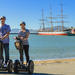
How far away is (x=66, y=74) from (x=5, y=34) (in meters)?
2.11

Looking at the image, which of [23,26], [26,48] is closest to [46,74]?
[26,48]

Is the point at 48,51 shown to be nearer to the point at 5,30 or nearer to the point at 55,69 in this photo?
the point at 55,69

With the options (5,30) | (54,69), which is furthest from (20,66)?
(54,69)

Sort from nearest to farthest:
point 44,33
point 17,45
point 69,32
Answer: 1. point 17,45
2. point 69,32
3. point 44,33

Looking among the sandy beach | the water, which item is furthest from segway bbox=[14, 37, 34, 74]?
the water

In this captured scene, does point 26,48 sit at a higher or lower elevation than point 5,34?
lower

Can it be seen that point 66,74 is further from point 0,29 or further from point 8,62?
point 0,29

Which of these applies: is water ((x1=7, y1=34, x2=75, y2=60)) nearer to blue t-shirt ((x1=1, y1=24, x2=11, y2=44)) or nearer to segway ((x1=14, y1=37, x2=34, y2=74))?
blue t-shirt ((x1=1, y1=24, x2=11, y2=44))

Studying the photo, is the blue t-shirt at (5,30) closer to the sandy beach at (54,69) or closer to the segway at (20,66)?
the segway at (20,66)

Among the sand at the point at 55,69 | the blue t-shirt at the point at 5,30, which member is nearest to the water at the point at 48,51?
the sand at the point at 55,69

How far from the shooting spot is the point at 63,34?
153125mm

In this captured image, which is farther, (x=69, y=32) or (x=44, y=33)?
(x=44, y=33)

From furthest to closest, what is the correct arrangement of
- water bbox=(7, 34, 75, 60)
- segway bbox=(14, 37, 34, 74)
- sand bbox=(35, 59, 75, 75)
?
water bbox=(7, 34, 75, 60), sand bbox=(35, 59, 75, 75), segway bbox=(14, 37, 34, 74)

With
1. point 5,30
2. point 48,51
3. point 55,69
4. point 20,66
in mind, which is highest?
point 5,30
